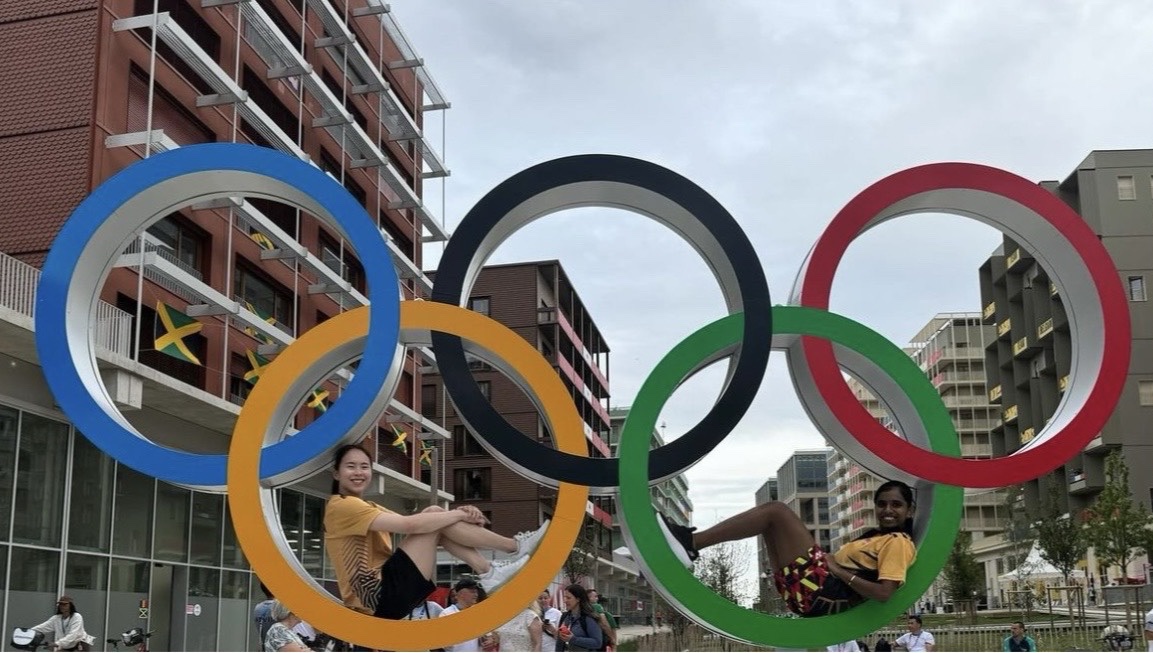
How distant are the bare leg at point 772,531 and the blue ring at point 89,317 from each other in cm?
242

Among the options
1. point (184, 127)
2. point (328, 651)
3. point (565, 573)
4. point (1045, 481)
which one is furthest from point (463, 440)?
point (328, 651)

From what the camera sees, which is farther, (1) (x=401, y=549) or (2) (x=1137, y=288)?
(2) (x=1137, y=288)

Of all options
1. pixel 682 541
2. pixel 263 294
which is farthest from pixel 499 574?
pixel 263 294

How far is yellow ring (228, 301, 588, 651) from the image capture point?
721 centimetres

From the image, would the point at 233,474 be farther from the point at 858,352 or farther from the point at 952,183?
the point at 952,183

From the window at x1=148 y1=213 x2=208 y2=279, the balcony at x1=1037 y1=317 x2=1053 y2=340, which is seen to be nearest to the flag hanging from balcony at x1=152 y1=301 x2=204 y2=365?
the window at x1=148 y1=213 x2=208 y2=279

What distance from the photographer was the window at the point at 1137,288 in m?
50.3

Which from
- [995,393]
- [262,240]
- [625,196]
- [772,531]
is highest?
[995,393]

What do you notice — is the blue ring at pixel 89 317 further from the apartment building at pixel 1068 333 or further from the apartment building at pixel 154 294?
the apartment building at pixel 1068 333

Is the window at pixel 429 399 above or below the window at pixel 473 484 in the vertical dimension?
above

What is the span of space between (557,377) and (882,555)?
2.42 m

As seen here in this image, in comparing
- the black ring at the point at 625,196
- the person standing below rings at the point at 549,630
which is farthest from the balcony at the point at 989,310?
the black ring at the point at 625,196

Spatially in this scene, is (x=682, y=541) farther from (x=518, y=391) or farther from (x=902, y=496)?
(x=518, y=391)

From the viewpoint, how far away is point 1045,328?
56125 mm
